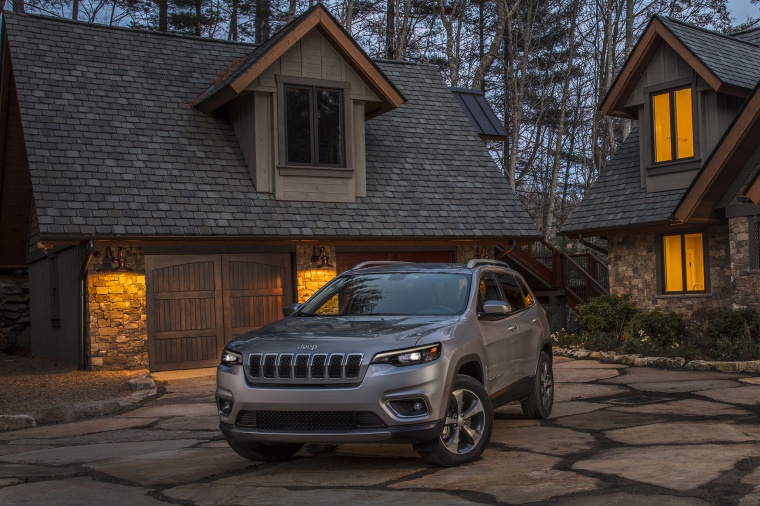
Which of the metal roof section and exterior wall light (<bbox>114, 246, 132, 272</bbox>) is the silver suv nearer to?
exterior wall light (<bbox>114, 246, 132, 272</bbox>)

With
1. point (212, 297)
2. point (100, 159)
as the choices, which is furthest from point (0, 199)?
point (212, 297)

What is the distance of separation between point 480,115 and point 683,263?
7964mm

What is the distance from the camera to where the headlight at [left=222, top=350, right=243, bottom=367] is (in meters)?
7.23

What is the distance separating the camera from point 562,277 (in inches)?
923

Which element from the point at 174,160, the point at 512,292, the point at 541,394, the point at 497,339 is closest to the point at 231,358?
the point at 497,339

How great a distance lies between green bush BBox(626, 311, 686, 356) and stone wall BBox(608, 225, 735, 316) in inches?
22.9

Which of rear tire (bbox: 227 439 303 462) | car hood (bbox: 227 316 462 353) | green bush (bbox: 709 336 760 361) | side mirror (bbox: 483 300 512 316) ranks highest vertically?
side mirror (bbox: 483 300 512 316)

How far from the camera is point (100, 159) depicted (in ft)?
53.9

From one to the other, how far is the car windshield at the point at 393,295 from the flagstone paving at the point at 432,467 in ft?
4.10

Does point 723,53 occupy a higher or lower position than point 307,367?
higher

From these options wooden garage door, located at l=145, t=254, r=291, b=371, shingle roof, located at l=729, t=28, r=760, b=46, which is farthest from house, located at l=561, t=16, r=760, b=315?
wooden garage door, located at l=145, t=254, r=291, b=371

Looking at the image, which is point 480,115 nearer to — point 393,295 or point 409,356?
point 393,295

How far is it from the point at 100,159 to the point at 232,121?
130 inches

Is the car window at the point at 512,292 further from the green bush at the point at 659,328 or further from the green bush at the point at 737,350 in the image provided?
the green bush at the point at 659,328
